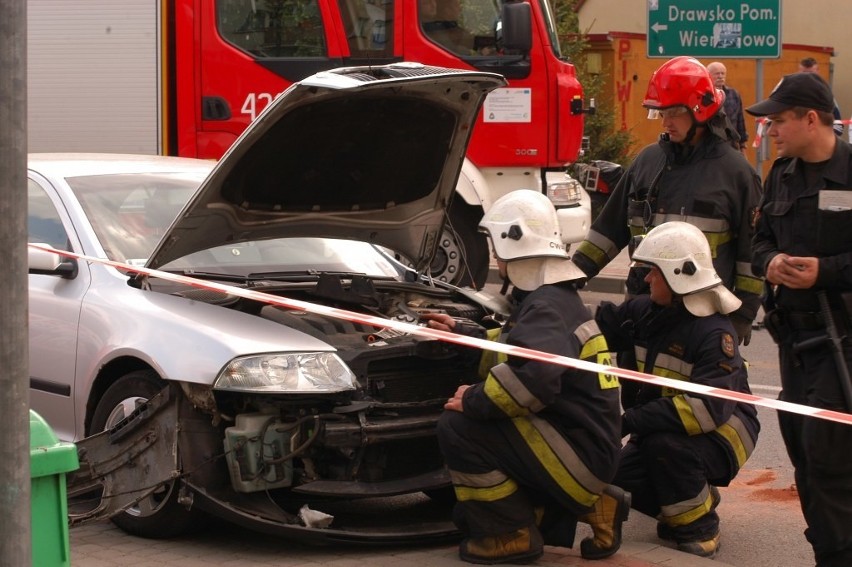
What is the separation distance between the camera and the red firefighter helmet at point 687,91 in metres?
5.48

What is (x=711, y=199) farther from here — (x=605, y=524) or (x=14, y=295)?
(x=14, y=295)

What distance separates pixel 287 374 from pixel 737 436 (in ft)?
5.75

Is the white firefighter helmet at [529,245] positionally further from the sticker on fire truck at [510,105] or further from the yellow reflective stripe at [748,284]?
the sticker on fire truck at [510,105]

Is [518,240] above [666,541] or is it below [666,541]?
above

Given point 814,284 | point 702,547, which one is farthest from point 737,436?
point 814,284

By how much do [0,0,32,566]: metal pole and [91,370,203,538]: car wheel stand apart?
7.82 feet

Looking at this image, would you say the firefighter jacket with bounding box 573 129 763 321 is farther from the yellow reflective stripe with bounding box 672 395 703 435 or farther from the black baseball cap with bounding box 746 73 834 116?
the black baseball cap with bounding box 746 73 834 116

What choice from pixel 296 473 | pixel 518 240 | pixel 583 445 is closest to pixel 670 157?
pixel 518 240

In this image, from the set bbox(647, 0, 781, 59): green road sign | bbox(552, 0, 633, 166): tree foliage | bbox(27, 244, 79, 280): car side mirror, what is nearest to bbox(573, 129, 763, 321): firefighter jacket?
bbox(27, 244, 79, 280): car side mirror

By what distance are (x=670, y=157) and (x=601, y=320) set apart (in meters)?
0.77

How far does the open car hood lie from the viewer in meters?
5.04

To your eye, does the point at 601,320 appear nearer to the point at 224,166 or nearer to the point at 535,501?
the point at 535,501

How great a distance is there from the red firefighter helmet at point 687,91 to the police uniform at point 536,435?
3.96 ft

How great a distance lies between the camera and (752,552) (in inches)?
207
